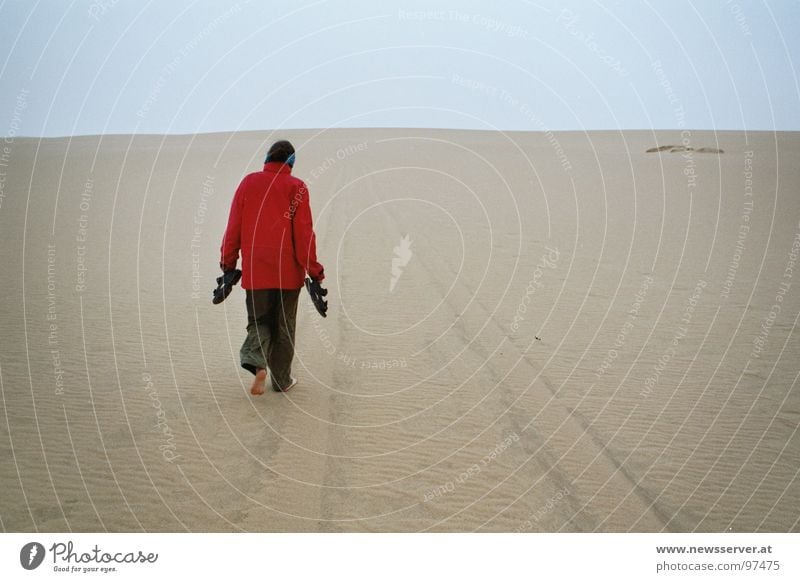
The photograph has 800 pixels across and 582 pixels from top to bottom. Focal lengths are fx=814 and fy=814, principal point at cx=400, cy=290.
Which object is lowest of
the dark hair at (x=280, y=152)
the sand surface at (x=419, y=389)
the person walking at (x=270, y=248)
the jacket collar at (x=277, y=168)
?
the sand surface at (x=419, y=389)

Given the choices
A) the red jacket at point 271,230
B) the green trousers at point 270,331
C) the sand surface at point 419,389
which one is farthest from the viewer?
the green trousers at point 270,331

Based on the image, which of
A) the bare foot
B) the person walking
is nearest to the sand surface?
the bare foot

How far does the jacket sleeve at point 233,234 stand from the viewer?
6.93 m

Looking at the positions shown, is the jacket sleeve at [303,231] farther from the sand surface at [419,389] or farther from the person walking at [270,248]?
the sand surface at [419,389]

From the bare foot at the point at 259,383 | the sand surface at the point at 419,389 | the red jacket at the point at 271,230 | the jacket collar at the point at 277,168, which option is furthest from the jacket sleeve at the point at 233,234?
the sand surface at the point at 419,389

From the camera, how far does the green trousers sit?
7.10 m

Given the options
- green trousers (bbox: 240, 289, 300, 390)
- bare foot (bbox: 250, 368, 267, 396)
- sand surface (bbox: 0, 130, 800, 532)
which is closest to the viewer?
sand surface (bbox: 0, 130, 800, 532)

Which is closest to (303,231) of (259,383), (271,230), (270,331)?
(271,230)

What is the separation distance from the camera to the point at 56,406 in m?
7.04

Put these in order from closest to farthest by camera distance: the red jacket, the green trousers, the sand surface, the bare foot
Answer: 1. the sand surface
2. the red jacket
3. the green trousers
4. the bare foot

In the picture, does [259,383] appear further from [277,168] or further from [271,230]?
Answer: [277,168]

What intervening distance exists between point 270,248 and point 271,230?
0.50ft

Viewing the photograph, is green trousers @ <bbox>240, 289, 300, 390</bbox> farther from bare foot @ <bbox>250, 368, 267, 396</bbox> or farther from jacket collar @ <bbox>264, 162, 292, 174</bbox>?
jacket collar @ <bbox>264, 162, 292, 174</bbox>
